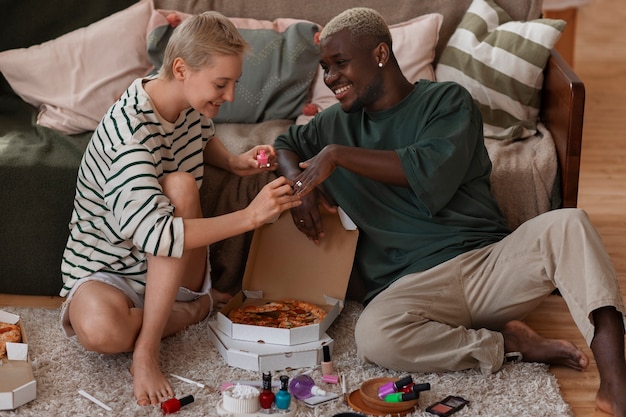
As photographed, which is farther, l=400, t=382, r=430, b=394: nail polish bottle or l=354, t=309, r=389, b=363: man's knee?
l=354, t=309, r=389, b=363: man's knee

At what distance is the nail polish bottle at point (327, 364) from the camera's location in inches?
81.1

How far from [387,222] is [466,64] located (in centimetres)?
72

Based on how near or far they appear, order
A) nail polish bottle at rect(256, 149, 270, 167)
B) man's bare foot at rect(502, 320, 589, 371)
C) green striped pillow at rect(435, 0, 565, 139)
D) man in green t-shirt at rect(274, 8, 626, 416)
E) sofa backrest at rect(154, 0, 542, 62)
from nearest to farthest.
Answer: man in green t-shirt at rect(274, 8, 626, 416) → man's bare foot at rect(502, 320, 589, 371) → nail polish bottle at rect(256, 149, 270, 167) → green striped pillow at rect(435, 0, 565, 139) → sofa backrest at rect(154, 0, 542, 62)

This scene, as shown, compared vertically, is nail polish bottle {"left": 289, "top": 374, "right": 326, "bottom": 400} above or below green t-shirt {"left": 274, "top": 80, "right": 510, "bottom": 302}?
below

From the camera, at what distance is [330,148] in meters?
2.12

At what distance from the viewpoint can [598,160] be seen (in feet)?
12.2

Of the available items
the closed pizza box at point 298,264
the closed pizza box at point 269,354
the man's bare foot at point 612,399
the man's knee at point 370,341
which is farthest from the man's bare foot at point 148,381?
the man's bare foot at point 612,399

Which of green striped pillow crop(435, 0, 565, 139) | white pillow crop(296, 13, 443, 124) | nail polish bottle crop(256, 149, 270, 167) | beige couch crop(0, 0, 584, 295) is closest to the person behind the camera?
nail polish bottle crop(256, 149, 270, 167)

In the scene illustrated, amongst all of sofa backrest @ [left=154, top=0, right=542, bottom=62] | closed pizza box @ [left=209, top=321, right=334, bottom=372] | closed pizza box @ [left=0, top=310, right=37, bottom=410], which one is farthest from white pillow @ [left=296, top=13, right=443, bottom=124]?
closed pizza box @ [left=0, top=310, right=37, bottom=410]

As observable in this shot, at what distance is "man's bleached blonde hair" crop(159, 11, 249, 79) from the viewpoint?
2016 millimetres

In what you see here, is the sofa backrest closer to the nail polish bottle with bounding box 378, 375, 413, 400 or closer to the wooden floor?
the wooden floor

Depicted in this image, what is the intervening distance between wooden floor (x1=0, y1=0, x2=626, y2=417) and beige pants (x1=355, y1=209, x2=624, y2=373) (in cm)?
18

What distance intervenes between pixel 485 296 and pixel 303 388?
18.3 inches

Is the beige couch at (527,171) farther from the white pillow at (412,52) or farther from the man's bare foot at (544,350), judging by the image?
the man's bare foot at (544,350)
